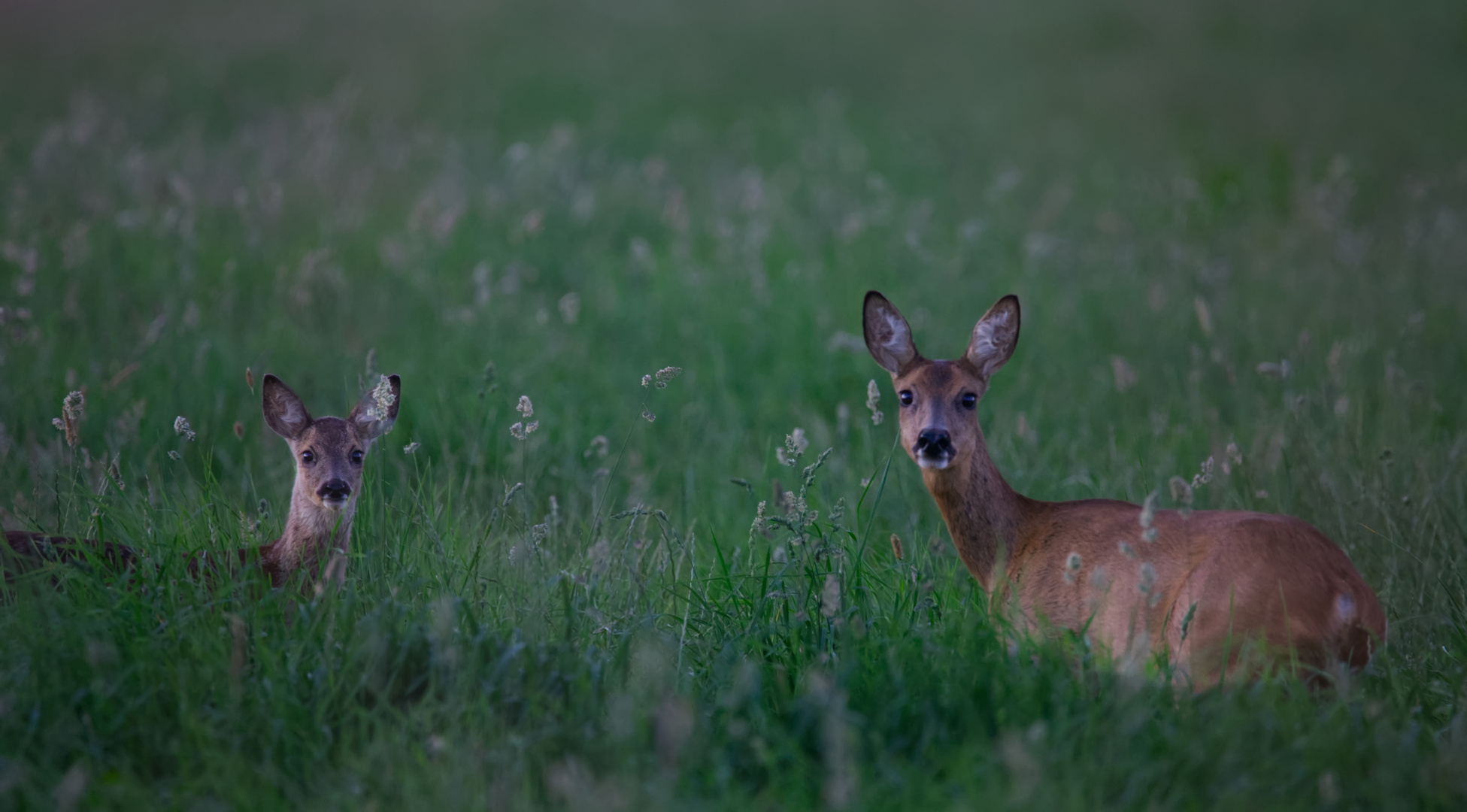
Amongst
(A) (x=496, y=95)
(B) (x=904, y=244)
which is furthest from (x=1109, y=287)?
(A) (x=496, y=95)

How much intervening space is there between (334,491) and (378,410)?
39cm

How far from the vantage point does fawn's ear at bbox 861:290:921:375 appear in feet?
15.0

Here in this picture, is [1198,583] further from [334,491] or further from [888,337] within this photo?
[334,491]

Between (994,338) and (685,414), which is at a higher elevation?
(994,338)

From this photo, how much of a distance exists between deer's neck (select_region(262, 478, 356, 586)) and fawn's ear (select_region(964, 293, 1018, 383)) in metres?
2.41

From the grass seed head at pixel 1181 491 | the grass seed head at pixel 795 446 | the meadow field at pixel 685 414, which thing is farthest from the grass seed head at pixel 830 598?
the grass seed head at pixel 1181 491

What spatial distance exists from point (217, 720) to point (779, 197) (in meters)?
7.46

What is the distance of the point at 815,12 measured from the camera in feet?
69.7

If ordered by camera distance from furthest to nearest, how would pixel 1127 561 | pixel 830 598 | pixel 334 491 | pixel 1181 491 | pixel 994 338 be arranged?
pixel 994 338 < pixel 334 491 < pixel 1127 561 < pixel 1181 491 < pixel 830 598

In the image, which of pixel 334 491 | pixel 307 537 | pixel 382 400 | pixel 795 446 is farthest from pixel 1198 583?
pixel 307 537

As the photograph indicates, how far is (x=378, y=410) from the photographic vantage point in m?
4.00

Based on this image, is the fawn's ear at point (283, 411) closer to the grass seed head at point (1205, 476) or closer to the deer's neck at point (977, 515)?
the deer's neck at point (977, 515)

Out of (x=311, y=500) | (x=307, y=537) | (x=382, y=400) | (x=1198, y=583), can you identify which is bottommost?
(x=1198, y=583)

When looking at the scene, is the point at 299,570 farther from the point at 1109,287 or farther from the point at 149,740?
the point at 1109,287
